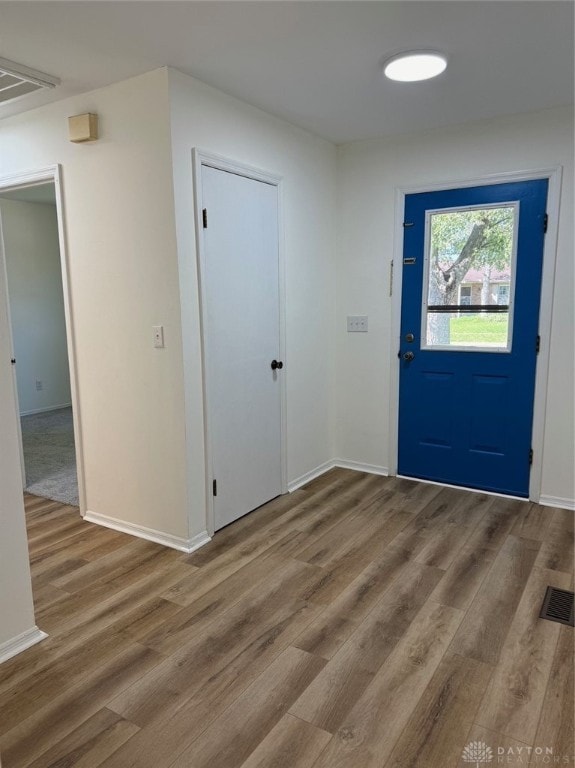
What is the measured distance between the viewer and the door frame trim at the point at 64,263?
3.04 metres

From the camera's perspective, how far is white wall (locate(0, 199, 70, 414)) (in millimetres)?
6238

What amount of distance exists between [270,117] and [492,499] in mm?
2888

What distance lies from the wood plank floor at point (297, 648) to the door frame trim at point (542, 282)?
0.52m

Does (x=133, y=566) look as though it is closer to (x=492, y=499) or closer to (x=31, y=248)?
(x=492, y=499)

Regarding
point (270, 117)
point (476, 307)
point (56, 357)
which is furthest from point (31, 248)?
point (476, 307)

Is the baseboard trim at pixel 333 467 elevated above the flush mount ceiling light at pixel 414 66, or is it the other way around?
the flush mount ceiling light at pixel 414 66

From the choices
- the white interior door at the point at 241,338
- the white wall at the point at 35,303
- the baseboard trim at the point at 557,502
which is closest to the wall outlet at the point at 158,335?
the white interior door at the point at 241,338

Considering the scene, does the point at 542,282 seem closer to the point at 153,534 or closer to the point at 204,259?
the point at 204,259

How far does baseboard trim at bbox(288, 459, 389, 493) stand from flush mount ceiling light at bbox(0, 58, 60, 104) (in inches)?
110

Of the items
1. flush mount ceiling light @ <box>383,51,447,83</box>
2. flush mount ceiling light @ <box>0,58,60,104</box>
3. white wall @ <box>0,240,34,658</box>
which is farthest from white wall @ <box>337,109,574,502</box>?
white wall @ <box>0,240,34,658</box>

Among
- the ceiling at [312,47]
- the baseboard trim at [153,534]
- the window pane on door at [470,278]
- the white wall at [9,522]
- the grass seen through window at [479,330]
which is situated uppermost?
the ceiling at [312,47]

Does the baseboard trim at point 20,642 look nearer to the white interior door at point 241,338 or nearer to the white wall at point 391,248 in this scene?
the white interior door at point 241,338

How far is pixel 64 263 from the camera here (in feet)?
10.2

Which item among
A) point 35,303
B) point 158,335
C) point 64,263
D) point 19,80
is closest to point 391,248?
point 158,335
